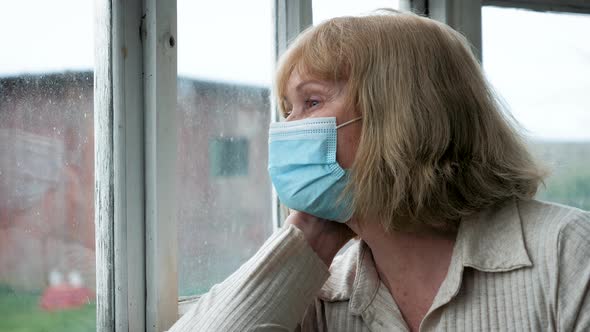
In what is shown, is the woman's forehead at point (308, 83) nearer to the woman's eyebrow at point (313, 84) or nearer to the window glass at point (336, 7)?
the woman's eyebrow at point (313, 84)

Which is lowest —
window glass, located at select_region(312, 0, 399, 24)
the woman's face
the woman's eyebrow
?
the woman's face

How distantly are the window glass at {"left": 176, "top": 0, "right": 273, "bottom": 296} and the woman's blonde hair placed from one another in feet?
1.39

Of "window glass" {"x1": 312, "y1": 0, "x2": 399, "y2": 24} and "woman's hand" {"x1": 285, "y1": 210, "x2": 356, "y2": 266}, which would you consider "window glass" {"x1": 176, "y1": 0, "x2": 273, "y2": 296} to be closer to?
"window glass" {"x1": 312, "y1": 0, "x2": 399, "y2": 24}

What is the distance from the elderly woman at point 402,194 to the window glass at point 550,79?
3.38 feet

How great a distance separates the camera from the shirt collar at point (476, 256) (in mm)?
1291

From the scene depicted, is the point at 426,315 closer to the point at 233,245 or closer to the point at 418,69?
the point at 418,69

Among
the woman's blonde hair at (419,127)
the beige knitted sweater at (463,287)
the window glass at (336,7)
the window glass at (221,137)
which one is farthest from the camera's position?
the window glass at (336,7)

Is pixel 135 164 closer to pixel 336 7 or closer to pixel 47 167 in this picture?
pixel 47 167

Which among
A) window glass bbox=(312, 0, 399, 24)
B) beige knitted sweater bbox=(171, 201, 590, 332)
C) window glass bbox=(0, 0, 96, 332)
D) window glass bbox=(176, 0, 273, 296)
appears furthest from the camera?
window glass bbox=(312, 0, 399, 24)

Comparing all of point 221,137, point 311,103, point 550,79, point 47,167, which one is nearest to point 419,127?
point 311,103

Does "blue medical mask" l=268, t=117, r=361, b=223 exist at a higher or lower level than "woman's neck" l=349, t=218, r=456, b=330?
higher

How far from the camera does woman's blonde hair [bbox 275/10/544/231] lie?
52.5 inches

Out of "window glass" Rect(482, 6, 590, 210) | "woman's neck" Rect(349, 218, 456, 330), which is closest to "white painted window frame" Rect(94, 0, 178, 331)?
"woman's neck" Rect(349, 218, 456, 330)

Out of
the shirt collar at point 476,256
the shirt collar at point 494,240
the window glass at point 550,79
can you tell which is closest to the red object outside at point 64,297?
the shirt collar at point 476,256
